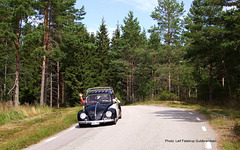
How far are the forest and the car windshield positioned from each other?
10093mm

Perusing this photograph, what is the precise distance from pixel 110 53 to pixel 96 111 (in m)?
43.3

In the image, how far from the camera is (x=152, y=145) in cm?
698

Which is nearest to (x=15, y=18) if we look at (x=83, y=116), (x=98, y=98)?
(x=98, y=98)

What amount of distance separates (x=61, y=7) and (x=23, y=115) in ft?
59.0

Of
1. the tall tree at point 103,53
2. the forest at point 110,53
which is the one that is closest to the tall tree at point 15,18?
the forest at point 110,53

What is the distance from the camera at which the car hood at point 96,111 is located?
10.8m

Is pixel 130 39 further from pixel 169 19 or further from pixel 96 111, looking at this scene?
pixel 96 111

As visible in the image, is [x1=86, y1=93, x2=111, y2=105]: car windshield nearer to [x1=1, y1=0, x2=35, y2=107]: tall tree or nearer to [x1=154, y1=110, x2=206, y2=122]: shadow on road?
[x1=154, y1=110, x2=206, y2=122]: shadow on road

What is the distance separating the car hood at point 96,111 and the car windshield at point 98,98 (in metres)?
1.07

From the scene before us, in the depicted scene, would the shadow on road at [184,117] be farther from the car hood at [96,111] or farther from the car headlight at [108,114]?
the car hood at [96,111]

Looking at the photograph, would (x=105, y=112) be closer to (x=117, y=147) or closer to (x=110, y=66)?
(x=117, y=147)

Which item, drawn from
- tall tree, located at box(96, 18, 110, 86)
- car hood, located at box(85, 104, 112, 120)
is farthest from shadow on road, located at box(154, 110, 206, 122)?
tall tree, located at box(96, 18, 110, 86)

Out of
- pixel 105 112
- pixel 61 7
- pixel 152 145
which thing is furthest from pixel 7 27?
pixel 152 145

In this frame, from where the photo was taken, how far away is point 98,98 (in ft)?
42.6
